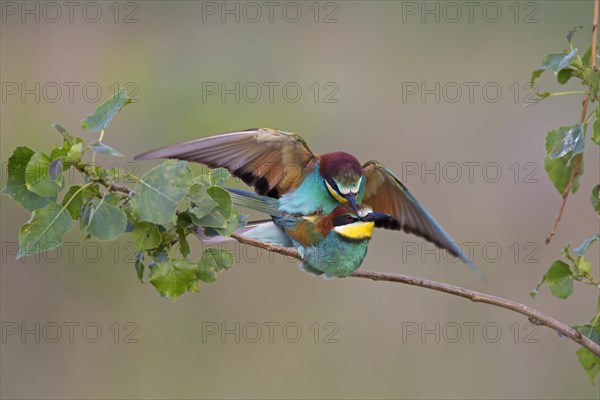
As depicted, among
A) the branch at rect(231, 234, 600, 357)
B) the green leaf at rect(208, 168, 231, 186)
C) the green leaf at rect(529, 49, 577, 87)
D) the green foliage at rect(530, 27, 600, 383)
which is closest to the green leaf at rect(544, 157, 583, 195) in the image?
the green foliage at rect(530, 27, 600, 383)

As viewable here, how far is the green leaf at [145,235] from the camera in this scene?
1639mm

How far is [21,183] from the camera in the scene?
161 centimetres

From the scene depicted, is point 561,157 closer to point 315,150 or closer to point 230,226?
point 230,226

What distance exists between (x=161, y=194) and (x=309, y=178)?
106cm

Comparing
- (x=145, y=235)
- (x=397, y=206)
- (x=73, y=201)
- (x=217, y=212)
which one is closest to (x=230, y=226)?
(x=217, y=212)

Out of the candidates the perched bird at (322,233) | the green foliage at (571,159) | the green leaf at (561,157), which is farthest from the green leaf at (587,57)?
the perched bird at (322,233)

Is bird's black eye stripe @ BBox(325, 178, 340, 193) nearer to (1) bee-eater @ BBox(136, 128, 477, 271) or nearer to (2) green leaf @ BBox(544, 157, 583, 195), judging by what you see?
(1) bee-eater @ BBox(136, 128, 477, 271)

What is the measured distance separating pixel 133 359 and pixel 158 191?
2197 mm

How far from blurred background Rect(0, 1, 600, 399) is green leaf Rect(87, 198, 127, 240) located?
2024mm

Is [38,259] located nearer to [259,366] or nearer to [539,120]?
[259,366]

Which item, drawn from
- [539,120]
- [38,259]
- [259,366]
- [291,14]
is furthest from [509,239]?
[38,259]

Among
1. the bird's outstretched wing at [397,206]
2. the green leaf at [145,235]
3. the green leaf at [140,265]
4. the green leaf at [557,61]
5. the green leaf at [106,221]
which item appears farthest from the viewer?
the bird's outstretched wing at [397,206]

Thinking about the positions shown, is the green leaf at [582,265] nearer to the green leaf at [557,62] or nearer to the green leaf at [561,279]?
the green leaf at [561,279]

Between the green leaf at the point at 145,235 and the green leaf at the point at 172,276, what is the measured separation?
6 centimetres
